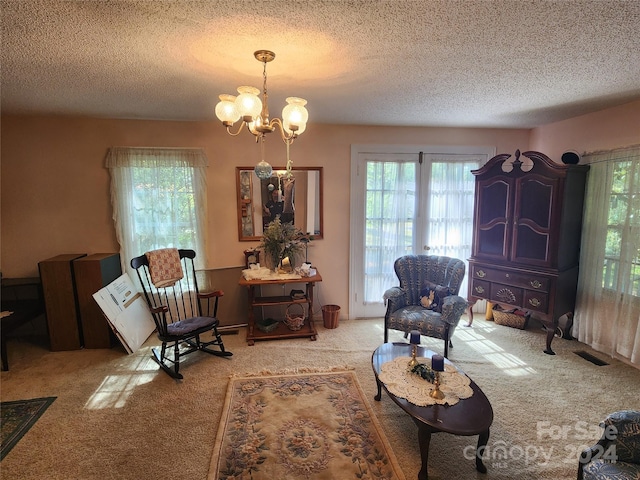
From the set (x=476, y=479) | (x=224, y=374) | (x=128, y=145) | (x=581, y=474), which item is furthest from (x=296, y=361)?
(x=128, y=145)

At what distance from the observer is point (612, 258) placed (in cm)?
307

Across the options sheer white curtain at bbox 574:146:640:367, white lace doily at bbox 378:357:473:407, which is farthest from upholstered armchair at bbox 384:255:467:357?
sheer white curtain at bbox 574:146:640:367

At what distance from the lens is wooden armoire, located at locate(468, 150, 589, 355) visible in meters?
3.11

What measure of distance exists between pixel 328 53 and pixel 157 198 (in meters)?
2.63

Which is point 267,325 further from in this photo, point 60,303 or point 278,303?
point 60,303

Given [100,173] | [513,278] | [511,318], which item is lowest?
[511,318]

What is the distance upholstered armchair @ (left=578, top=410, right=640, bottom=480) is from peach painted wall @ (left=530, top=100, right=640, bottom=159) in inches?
105

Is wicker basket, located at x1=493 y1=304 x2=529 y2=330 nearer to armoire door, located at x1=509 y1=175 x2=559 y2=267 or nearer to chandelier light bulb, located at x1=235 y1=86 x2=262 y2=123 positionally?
armoire door, located at x1=509 y1=175 x2=559 y2=267

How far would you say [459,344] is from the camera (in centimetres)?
340

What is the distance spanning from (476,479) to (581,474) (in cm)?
51

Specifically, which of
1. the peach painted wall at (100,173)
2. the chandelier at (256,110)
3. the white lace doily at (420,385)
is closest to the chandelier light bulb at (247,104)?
the chandelier at (256,110)

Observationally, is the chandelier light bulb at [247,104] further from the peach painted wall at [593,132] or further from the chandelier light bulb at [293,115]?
the peach painted wall at [593,132]

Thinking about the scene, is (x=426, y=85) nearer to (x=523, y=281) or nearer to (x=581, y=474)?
(x=523, y=281)

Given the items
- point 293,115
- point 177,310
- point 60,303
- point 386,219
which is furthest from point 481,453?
point 60,303
